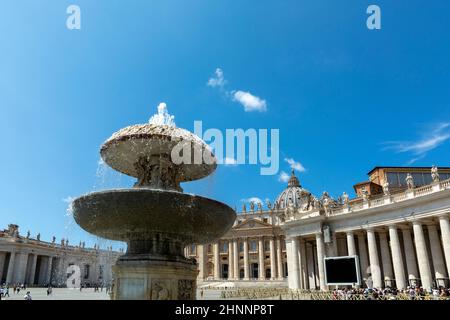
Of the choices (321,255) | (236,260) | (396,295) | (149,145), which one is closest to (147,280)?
(149,145)

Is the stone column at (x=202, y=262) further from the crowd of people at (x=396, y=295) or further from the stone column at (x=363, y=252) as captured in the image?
the crowd of people at (x=396, y=295)

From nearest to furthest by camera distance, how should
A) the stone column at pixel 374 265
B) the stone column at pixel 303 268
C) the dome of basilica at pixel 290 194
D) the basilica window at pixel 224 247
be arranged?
the stone column at pixel 374 265
the stone column at pixel 303 268
the basilica window at pixel 224 247
the dome of basilica at pixel 290 194

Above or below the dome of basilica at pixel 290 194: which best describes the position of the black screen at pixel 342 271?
below

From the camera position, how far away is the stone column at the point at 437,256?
28.9m

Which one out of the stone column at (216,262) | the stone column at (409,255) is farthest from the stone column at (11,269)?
the stone column at (409,255)

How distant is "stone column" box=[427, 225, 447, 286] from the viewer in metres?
28.9

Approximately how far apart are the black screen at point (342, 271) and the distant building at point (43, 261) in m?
49.3

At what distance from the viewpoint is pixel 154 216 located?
29.1ft

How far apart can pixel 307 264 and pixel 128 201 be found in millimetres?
36713

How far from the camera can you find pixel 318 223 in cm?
3700

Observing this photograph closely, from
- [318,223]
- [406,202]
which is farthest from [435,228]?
[318,223]

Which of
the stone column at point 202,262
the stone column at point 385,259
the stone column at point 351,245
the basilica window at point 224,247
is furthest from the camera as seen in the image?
the basilica window at point 224,247

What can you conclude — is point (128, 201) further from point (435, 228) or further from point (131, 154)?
point (435, 228)
